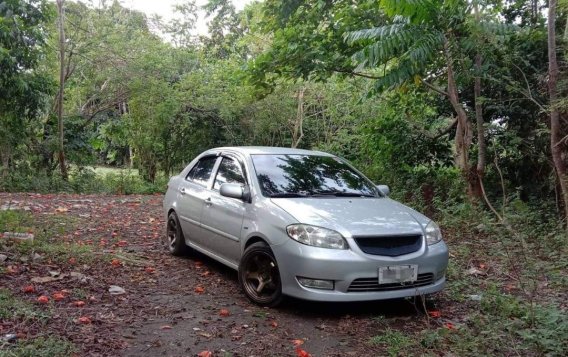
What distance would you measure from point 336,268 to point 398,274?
1.92 feet

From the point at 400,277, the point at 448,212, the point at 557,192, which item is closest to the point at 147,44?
the point at 448,212

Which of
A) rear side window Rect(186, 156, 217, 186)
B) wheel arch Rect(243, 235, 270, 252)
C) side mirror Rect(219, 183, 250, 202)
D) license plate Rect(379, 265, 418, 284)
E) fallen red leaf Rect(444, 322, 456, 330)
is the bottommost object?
fallen red leaf Rect(444, 322, 456, 330)

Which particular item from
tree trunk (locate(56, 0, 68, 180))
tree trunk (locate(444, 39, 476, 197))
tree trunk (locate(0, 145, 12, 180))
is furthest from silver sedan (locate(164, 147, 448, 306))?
tree trunk (locate(56, 0, 68, 180))

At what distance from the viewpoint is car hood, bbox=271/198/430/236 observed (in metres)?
4.60

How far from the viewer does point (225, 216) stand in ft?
18.5

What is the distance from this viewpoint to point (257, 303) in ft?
16.3

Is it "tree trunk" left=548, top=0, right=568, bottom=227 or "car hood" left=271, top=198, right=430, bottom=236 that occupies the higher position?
"tree trunk" left=548, top=0, right=568, bottom=227

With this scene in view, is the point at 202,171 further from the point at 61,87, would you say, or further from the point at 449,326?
the point at 61,87

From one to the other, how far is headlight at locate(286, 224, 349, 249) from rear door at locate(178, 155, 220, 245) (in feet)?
6.02

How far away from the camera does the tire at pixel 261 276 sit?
481 centimetres

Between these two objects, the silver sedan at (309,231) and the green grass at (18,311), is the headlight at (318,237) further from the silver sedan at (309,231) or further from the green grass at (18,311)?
the green grass at (18,311)

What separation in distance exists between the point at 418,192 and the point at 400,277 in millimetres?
6767

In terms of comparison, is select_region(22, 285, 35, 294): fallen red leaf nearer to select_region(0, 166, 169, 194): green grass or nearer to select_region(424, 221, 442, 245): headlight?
select_region(424, 221, 442, 245): headlight

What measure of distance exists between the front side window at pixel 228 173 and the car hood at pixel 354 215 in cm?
81
